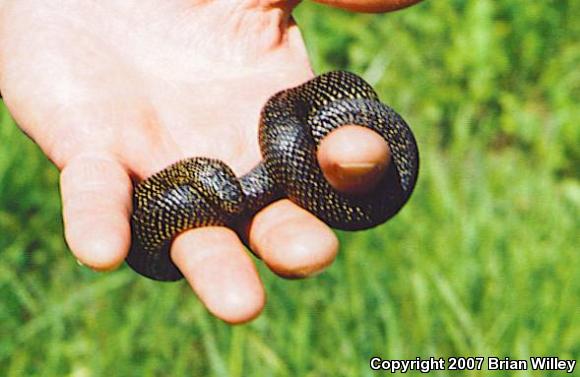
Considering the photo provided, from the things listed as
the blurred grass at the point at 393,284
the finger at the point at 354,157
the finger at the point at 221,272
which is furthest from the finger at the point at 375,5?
the blurred grass at the point at 393,284

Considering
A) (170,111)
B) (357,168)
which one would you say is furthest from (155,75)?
(357,168)

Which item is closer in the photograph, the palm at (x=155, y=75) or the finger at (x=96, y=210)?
the finger at (x=96, y=210)

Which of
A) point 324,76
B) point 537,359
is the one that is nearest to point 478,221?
point 537,359

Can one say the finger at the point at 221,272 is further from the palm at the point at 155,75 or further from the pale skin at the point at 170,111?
the palm at the point at 155,75

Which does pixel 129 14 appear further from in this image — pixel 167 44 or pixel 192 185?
A: pixel 192 185

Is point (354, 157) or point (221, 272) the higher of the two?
point (354, 157)

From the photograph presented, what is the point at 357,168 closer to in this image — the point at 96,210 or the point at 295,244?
the point at 295,244
